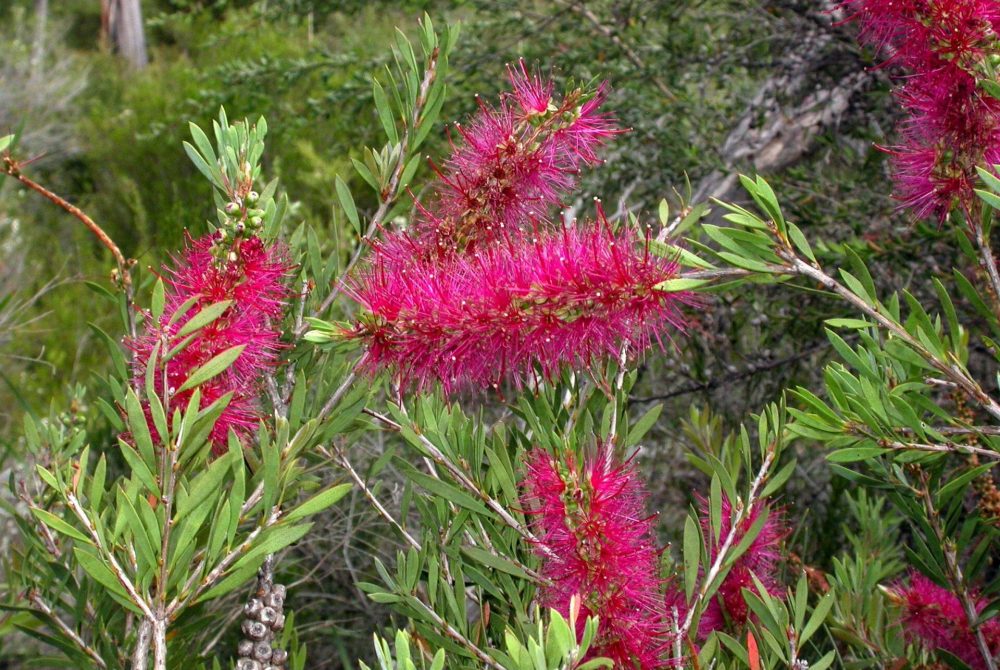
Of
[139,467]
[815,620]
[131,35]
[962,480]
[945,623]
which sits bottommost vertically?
[131,35]

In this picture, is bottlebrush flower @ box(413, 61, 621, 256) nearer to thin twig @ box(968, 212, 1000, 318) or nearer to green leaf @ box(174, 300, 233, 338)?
green leaf @ box(174, 300, 233, 338)

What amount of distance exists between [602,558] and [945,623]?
501 millimetres

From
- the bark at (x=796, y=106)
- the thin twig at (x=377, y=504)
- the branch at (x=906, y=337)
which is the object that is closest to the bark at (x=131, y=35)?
the bark at (x=796, y=106)

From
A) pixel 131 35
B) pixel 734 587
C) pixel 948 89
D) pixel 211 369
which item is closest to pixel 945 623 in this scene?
pixel 734 587

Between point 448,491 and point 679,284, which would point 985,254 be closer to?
point 679,284

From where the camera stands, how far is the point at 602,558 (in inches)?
28.6

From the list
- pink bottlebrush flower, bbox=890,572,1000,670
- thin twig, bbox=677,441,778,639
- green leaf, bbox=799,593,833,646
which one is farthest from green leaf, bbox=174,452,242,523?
pink bottlebrush flower, bbox=890,572,1000,670

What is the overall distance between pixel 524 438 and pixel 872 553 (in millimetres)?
564

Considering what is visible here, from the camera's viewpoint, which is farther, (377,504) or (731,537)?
(377,504)

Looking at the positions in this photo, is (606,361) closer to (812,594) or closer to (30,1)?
(812,594)

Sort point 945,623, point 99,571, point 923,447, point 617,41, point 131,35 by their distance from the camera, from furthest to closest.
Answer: point 131,35, point 617,41, point 945,623, point 923,447, point 99,571

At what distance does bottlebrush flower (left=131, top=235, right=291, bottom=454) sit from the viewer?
77 centimetres

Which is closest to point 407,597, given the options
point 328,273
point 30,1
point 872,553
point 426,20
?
point 328,273

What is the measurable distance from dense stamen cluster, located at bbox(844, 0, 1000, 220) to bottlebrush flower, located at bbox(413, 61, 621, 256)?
0.92ft
